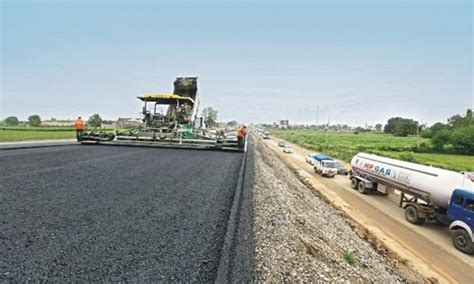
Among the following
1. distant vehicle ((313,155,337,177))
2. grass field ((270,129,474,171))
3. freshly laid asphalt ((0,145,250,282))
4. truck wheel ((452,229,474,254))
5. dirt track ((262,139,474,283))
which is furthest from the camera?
grass field ((270,129,474,171))

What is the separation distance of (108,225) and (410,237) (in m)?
11.8

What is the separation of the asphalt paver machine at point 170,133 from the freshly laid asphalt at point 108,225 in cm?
641

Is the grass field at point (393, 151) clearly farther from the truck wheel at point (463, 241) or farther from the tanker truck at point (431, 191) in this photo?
the truck wheel at point (463, 241)

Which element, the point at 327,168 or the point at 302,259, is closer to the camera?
the point at 302,259

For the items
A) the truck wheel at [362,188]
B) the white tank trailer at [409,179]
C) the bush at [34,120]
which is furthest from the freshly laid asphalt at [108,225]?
the bush at [34,120]

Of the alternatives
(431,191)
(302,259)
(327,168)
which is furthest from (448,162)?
(302,259)

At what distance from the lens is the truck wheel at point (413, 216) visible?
40.3 ft

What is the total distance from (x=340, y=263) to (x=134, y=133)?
11.5 metres

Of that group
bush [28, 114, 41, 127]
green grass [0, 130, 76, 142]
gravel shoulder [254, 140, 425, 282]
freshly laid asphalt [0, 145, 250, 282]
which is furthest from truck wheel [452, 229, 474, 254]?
bush [28, 114, 41, 127]

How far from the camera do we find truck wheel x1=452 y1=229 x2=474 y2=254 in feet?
31.1

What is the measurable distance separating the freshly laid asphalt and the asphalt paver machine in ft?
21.0

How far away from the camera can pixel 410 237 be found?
36.7 ft

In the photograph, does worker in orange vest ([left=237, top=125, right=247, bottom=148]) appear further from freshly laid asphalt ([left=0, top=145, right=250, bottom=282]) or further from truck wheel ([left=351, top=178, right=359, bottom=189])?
truck wheel ([left=351, top=178, right=359, bottom=189])

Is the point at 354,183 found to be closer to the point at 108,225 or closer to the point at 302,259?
the point at 302,259
